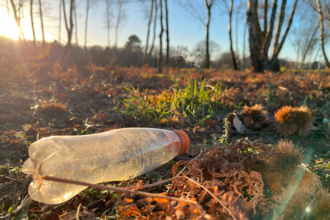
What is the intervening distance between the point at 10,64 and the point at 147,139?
7.80 meters

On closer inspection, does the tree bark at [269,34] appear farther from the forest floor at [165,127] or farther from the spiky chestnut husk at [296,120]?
the spiky chestnut husk at [296,120]

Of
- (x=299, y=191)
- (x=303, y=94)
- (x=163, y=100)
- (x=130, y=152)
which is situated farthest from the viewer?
(x=303, y=94)

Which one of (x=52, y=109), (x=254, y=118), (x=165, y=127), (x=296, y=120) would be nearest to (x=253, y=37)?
(x=254, y=118)

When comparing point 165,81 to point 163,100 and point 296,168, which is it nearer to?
point 163,100

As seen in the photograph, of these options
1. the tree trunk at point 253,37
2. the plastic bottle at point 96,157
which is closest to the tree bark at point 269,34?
the tree trunk at point 253,37

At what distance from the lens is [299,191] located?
30.6 inches

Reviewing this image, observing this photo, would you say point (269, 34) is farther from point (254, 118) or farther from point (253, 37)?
point (254, 118)

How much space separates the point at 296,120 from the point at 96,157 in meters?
1.89

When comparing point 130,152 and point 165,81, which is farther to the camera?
point 165,81

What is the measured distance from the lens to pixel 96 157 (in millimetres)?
1229

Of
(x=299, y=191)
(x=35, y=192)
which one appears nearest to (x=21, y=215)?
(x=35, y=192)

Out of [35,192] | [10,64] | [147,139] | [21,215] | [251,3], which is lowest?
[21,215]

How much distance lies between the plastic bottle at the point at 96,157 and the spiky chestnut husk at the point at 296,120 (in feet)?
3.88

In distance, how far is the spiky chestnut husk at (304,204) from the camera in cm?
71
